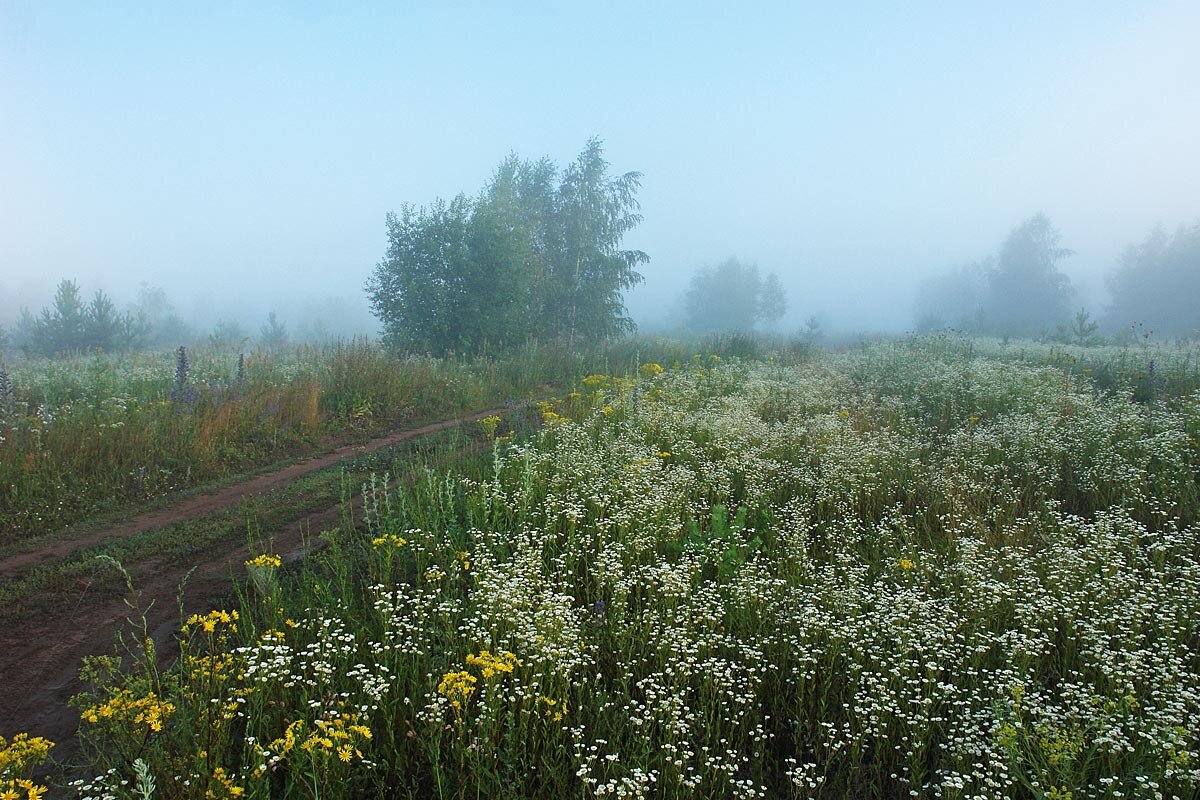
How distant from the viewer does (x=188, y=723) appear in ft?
10.4

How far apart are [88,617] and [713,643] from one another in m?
4.63

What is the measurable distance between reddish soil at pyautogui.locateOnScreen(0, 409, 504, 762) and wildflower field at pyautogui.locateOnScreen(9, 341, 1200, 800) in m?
0.28

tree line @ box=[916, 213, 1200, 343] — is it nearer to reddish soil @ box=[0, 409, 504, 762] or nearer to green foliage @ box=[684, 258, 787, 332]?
green foliage @ box=[684, 258, 787, 332]

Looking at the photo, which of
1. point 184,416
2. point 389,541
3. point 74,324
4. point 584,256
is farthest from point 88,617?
point 74,324

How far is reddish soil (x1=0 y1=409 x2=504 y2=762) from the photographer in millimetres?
3717

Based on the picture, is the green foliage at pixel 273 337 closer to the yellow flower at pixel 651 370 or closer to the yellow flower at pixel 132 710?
the yellow flower at pixel 651 370

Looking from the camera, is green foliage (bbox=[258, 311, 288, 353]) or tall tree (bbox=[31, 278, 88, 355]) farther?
tall tree (bbox=[31, 278, 88, 355])

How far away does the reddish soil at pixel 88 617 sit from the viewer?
372 centimetres

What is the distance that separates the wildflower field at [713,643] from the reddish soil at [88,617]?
0.91 ft

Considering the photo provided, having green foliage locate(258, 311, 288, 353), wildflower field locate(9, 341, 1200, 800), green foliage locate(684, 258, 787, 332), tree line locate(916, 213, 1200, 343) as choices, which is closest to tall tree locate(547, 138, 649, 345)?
green foliage locate(258, 311, 288, 353)

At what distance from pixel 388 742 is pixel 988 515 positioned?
20.1 ft

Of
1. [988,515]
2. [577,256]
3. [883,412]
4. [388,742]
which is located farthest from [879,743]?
[577,256]

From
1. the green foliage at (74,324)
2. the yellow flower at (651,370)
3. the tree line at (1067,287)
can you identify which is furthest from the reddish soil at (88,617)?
the tree line at (1067,287)

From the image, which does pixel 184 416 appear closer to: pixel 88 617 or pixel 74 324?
pixel 88 617
